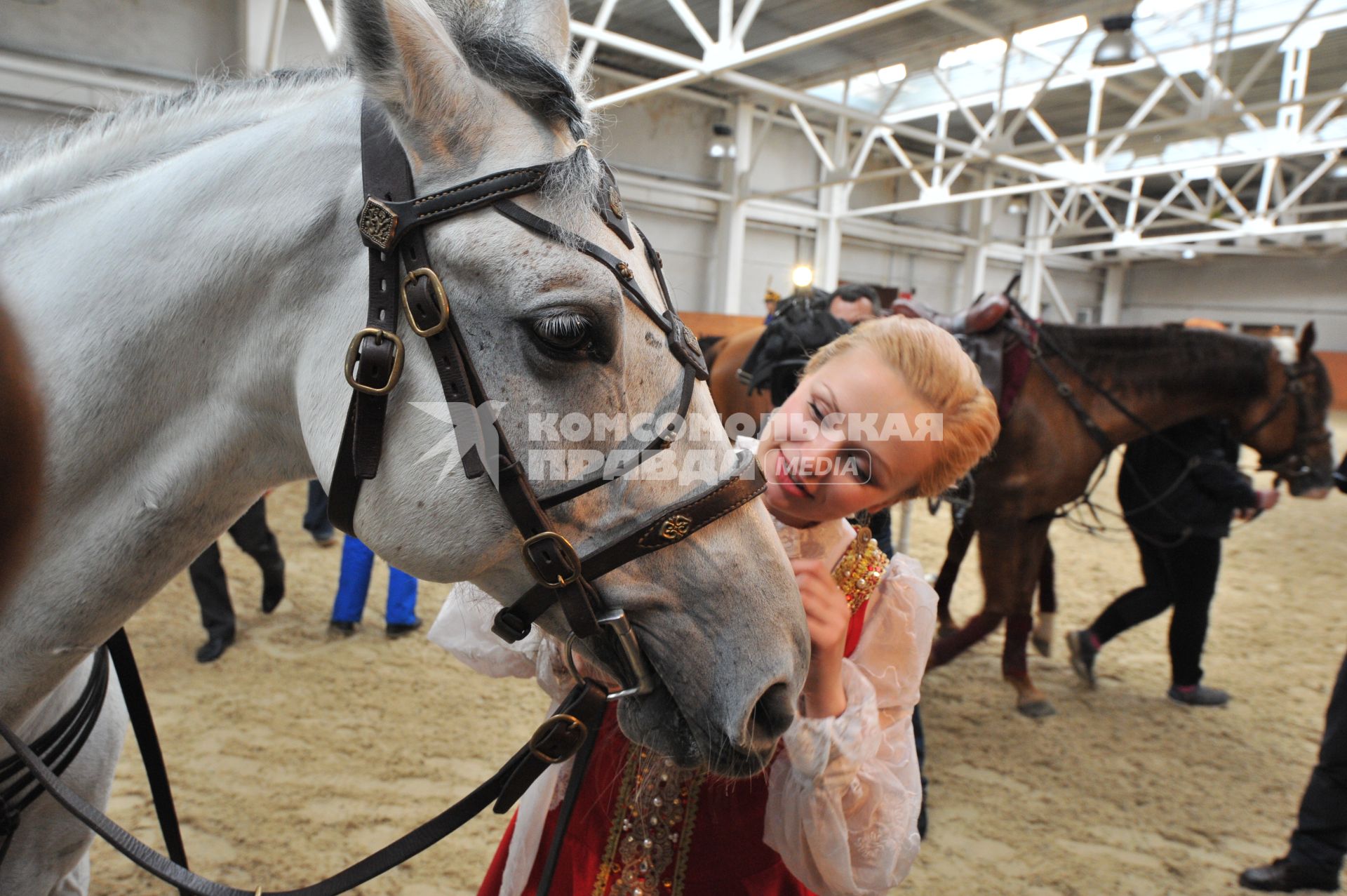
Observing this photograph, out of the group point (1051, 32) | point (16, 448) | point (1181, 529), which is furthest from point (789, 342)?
point (1051, 32)

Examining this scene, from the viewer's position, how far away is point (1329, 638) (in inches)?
186

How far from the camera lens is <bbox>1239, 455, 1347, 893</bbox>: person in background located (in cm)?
229

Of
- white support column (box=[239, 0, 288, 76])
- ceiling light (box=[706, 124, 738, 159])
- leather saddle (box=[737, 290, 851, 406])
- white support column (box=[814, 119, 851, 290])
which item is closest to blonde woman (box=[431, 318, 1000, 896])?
leather saddle (box=[737, 290, 851, 406])

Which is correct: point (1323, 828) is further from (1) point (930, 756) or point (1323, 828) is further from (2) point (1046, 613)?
(2) point (1046, 613)

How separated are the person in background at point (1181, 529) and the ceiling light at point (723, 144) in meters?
10.3

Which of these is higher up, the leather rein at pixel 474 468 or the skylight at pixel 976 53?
the skylight at pixel 976 53

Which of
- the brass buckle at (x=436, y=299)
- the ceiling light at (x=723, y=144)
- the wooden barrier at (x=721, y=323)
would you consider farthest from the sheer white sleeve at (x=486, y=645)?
the ceiling light at (x=723, y=144)

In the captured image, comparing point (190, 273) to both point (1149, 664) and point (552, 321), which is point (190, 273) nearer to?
point (552, 321)

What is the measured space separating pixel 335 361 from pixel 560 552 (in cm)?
37

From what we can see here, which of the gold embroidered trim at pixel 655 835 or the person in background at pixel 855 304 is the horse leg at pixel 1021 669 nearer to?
the person in background at pixel 855 304

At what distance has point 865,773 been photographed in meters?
1.11

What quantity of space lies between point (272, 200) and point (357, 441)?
13.1 inches

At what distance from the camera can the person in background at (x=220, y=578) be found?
3693mm

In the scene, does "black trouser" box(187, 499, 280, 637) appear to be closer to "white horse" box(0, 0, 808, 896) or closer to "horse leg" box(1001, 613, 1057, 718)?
"white horse" box(0, 0, 808, 896)
